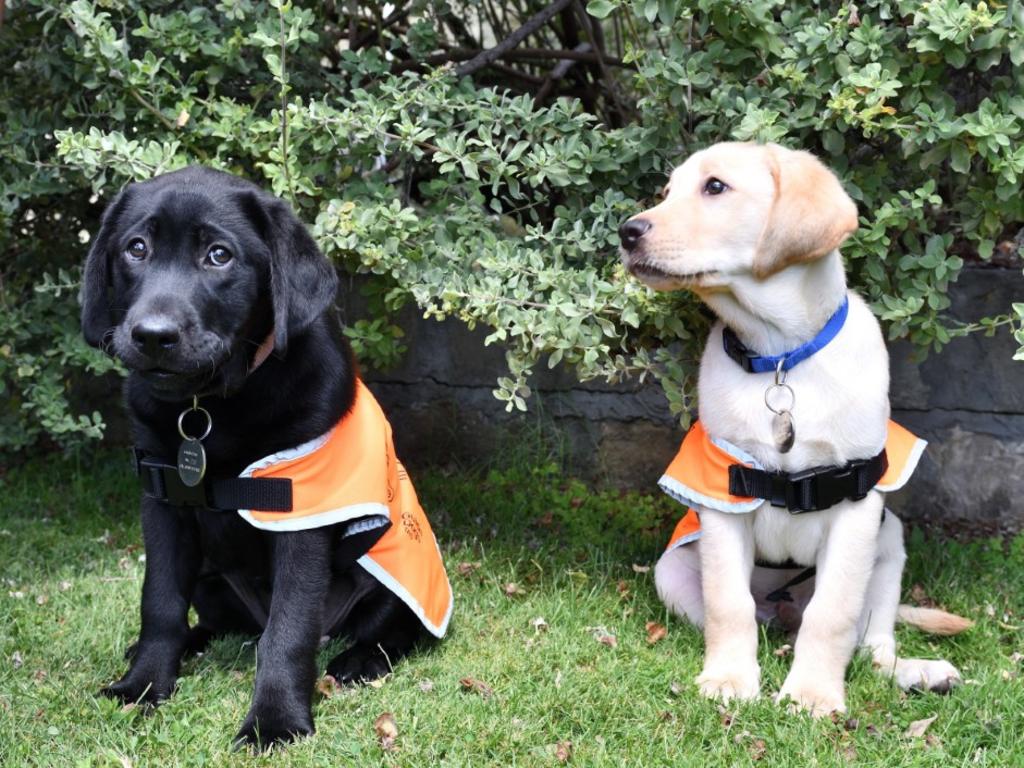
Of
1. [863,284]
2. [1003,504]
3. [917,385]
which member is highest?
[863,284]

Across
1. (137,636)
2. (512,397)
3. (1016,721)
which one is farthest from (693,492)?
(137,636)

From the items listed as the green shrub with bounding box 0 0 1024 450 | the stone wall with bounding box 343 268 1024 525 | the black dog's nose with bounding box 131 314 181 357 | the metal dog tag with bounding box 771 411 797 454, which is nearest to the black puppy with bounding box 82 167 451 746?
the black dog's nose with bounding box 131 314 181 357

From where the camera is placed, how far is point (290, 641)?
10.4 ft

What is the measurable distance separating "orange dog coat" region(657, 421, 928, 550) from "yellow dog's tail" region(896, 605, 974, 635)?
52 centimetres

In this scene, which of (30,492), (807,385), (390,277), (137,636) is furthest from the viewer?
(30,492)

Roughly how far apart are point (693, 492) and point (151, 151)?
87.1 inches

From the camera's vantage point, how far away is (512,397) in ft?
13.2

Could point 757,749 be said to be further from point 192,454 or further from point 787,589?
point 192,454

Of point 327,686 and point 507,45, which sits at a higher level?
point 507,45

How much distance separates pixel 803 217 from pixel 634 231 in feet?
1.55

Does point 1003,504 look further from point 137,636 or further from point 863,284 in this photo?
point 137,636

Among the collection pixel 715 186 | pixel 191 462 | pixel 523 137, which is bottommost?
pixel 191 462

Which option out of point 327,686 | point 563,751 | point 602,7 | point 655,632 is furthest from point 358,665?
point 602,7

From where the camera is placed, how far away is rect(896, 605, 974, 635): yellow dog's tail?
375 cm
